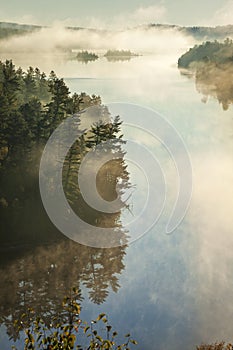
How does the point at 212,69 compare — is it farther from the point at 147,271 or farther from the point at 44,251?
the point at 44,251

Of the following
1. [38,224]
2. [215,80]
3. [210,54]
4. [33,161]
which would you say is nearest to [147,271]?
[38,224]

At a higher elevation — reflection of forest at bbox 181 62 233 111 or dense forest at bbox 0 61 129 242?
reflection of forest at bbox 181 62 233 111

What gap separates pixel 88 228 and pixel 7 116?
17757 millimetres

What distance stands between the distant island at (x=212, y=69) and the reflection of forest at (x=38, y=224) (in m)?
60.5

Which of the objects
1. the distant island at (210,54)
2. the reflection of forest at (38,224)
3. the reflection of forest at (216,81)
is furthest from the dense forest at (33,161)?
the distant island at (210,54)

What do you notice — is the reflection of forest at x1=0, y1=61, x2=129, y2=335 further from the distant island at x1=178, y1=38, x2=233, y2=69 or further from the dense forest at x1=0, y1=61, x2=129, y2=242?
the distant island at x1=178, y1=38, x2=233, y2=69

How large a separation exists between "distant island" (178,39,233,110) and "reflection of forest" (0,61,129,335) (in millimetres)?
60525

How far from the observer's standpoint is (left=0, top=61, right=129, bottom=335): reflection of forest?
1446 inches

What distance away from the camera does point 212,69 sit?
147500 mm

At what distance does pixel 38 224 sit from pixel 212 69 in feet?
385

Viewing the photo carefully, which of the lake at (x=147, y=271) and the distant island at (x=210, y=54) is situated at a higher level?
the distant island at (x=210, y=54)

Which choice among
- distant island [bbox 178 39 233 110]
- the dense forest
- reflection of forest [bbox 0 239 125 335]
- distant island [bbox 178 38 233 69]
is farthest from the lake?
distant island [bbox 178 38 233 69]

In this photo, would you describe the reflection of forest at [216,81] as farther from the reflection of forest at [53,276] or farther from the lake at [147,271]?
the reflection of forest at [53,276]

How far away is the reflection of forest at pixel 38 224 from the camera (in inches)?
1446
